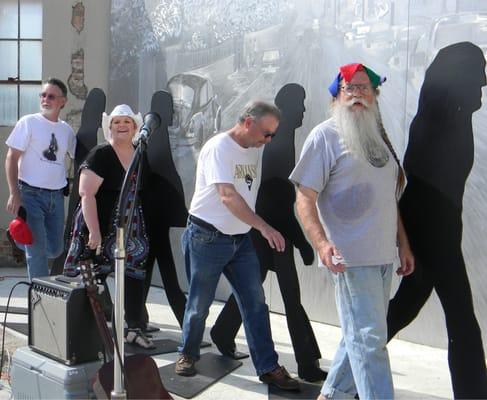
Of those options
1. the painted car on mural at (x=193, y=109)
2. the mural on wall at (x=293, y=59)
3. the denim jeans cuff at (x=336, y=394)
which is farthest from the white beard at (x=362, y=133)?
the painted car on mural at (x=193, y=109)

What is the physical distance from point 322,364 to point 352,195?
186 cm

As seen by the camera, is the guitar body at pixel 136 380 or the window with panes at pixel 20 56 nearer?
the guitar body at pixel 136 380

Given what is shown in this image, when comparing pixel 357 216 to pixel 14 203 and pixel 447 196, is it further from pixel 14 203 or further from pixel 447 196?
pixel 14 203

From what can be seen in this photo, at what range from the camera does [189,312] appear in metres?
4.75

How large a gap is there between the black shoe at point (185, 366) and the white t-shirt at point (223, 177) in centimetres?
85

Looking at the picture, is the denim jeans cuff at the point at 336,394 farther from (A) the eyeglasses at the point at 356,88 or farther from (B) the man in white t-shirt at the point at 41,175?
(B) the man in white t-shirt at the point at 41,175

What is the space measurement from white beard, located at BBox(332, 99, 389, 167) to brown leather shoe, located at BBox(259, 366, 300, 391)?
157 cm

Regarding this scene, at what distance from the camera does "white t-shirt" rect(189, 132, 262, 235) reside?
4.43 m

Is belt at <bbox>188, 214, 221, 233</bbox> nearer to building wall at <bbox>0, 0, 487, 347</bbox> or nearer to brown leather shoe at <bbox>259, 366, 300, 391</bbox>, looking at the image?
brown leather shoe at <bbox>259, 366, 300, 391</bbox>

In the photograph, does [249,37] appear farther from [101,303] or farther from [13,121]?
[13,121]

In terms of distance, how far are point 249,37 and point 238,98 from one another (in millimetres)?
518

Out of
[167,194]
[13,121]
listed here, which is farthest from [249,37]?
[13,121]

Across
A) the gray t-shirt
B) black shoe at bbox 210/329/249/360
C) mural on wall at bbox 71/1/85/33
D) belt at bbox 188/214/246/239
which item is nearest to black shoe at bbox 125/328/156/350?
black shoe at bbox 210/329/249/360

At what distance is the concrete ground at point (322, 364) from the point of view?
14.9 ft
